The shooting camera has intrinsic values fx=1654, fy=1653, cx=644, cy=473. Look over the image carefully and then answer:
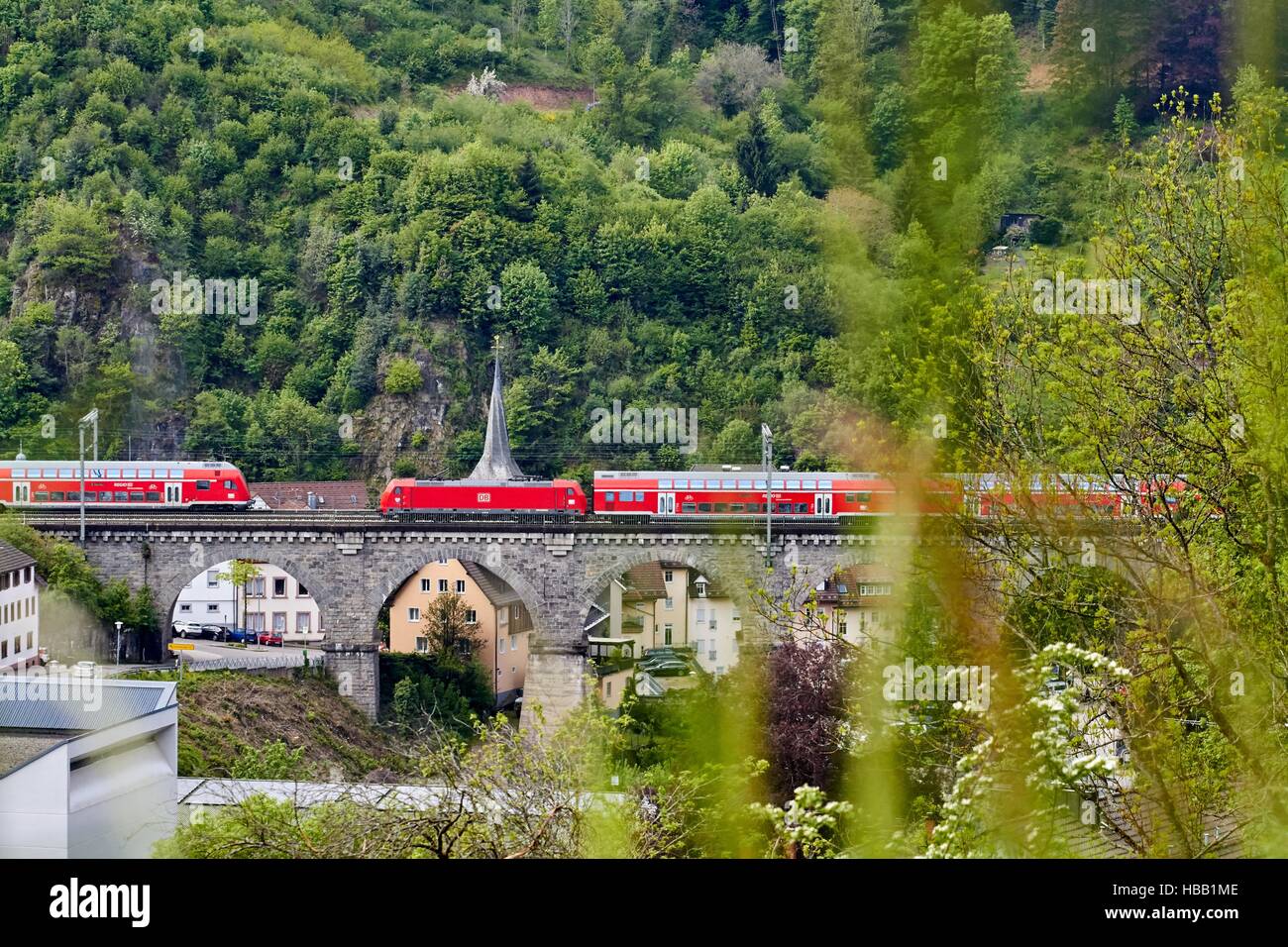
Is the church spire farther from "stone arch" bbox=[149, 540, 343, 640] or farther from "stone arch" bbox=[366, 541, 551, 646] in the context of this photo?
"stone arch" bbox=[149, 540, 343, 640]

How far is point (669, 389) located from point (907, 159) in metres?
52.5

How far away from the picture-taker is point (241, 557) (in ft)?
133

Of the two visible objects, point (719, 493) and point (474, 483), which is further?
point (474, 483)

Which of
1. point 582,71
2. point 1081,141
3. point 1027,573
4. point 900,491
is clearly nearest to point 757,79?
point 582,71

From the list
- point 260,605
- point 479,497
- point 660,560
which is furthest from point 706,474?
point 260,605

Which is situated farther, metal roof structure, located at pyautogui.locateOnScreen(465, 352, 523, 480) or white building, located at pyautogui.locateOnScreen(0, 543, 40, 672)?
metal roof structure, located at pyautogui.locateOnScreen(465, 352, 523, 480)

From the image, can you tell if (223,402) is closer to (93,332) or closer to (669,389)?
(93,332)

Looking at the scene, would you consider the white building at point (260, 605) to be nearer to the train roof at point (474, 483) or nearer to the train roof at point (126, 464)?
the train roof at point (126, 464)

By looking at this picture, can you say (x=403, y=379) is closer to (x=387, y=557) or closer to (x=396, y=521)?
(x=396, y=521)

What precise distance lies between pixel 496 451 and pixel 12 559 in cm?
1811

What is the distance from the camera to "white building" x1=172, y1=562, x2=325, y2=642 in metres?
44.9

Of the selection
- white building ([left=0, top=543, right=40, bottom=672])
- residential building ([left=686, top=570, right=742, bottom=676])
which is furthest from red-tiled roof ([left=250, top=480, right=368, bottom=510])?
residential building ([left=686, top=570, right=742, bottom=676])

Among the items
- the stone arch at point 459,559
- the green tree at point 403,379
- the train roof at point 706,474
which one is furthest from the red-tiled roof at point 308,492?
the train roof at point 706,474

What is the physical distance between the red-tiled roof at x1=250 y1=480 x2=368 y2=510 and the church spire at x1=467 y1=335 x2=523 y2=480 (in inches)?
143
